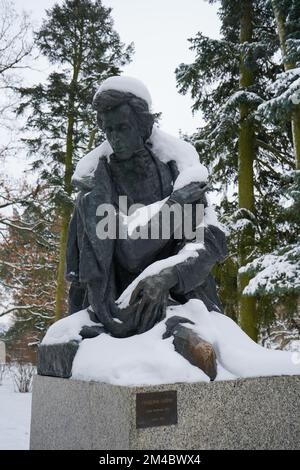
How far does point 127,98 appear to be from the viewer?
304 centimetres

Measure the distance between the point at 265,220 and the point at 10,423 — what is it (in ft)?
22.5

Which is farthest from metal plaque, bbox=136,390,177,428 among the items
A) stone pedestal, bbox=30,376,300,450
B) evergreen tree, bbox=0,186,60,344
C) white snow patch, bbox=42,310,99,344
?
evergreen tree, bbox=0,186,60,344

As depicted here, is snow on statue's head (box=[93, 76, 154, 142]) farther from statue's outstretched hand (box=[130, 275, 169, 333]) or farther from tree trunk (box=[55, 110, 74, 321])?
tree trunk (box=[55, 110, 74, 321])

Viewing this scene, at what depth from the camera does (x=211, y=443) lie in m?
2.38

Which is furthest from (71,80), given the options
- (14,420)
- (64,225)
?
(14,420)

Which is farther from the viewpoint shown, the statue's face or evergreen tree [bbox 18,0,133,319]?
evergreen tree [bbox 18,0,133,319]

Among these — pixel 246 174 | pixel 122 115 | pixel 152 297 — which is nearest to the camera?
pixel 152 297

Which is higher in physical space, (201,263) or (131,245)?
(131,245)

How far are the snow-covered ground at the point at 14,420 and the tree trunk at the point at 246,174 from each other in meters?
4.63

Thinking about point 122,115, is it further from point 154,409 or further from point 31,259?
point 31,259

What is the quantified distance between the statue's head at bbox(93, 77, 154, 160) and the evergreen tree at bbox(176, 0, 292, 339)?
692 centimetres

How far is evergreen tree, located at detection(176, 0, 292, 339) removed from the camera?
10133 millimetres

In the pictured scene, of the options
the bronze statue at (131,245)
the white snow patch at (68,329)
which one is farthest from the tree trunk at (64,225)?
the white snow patch at (68,329)

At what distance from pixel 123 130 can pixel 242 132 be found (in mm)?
8431
